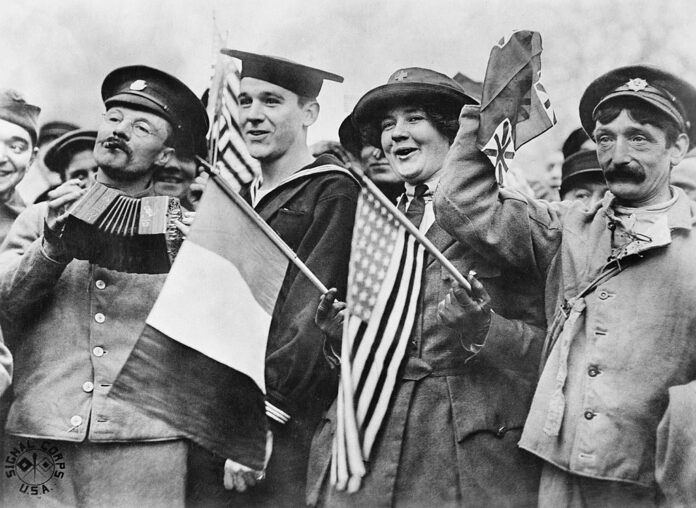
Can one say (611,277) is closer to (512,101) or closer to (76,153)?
(512,101)

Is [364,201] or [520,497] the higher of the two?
[364,201]

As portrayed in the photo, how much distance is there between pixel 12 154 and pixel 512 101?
3403mm

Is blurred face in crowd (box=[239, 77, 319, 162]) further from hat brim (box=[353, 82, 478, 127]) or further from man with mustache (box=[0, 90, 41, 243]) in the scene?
man with mustache (box=[0, 90, 41, 243])

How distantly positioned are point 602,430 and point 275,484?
198 centimetres

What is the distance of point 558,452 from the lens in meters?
7.14

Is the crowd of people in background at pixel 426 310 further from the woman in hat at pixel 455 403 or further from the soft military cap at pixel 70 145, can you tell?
the soft military cap at pixel 70 145

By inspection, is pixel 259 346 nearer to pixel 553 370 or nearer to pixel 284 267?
pixel 284 267

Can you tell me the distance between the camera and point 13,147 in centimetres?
867

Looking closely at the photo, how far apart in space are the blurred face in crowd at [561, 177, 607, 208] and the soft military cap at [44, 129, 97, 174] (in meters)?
3.17

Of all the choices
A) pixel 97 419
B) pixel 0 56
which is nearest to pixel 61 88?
pixel 0 56

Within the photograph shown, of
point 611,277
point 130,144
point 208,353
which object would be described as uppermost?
point 130,144

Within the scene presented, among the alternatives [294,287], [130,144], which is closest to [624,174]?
[294,287]

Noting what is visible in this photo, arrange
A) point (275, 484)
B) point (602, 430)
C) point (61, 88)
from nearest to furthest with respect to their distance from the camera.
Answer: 1. point (602, 430)
2. point (275, 484)
3. point (61, 88)

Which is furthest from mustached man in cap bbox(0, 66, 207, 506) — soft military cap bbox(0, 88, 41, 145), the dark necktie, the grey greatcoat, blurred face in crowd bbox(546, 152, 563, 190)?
blurred face in crowd bbox(546, 152, 563, 190)
